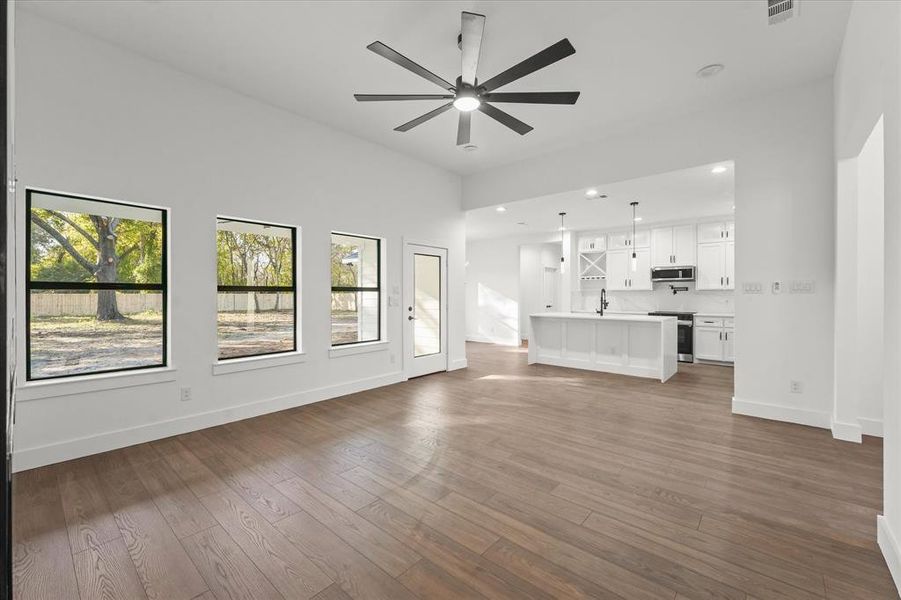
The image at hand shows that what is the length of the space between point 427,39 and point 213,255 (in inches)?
105

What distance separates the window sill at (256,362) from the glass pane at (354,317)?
0.59 metres

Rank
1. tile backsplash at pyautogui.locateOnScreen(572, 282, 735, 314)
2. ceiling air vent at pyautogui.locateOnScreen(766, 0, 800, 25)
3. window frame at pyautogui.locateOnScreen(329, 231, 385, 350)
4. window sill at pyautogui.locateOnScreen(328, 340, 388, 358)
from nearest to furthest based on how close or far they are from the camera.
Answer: ceiling air vent at pyautogui.locateOnScreen(766, 0, 800, 25)
window sill at pyautogui.locateOnScreen(328, 340, 388, 358)
window frame at pyautogui.locateOnScreen(329, 231, 385, 350)
tile backsplash at pyautogui.locateOnScreen(572, 282, 735, 314)

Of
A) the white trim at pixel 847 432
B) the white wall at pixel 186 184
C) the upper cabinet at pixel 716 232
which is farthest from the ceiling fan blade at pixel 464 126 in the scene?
the upper cabinet at pixel 716 232

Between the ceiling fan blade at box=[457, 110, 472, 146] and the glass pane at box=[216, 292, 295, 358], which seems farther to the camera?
the glass pane at box=[216, 292, 295, 358]

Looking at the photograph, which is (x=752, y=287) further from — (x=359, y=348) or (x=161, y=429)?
(x=161, y=429)

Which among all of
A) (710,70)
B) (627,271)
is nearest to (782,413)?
(710,70)

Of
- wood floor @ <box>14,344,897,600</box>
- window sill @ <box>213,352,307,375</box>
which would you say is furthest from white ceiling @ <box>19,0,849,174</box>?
wood floor @ <box>14,344,897,600</box>

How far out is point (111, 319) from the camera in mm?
3324

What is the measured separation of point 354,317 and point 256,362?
55.2 inches

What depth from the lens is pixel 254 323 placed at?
421 centimetres

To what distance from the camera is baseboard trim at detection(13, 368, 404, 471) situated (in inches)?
114

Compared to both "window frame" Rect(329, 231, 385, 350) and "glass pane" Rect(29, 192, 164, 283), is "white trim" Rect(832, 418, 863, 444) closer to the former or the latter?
"window frame" Rect(329, 231, 385, 350)

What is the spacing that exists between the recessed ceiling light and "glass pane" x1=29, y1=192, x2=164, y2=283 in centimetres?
491

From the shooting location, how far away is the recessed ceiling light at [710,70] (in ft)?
11.4
